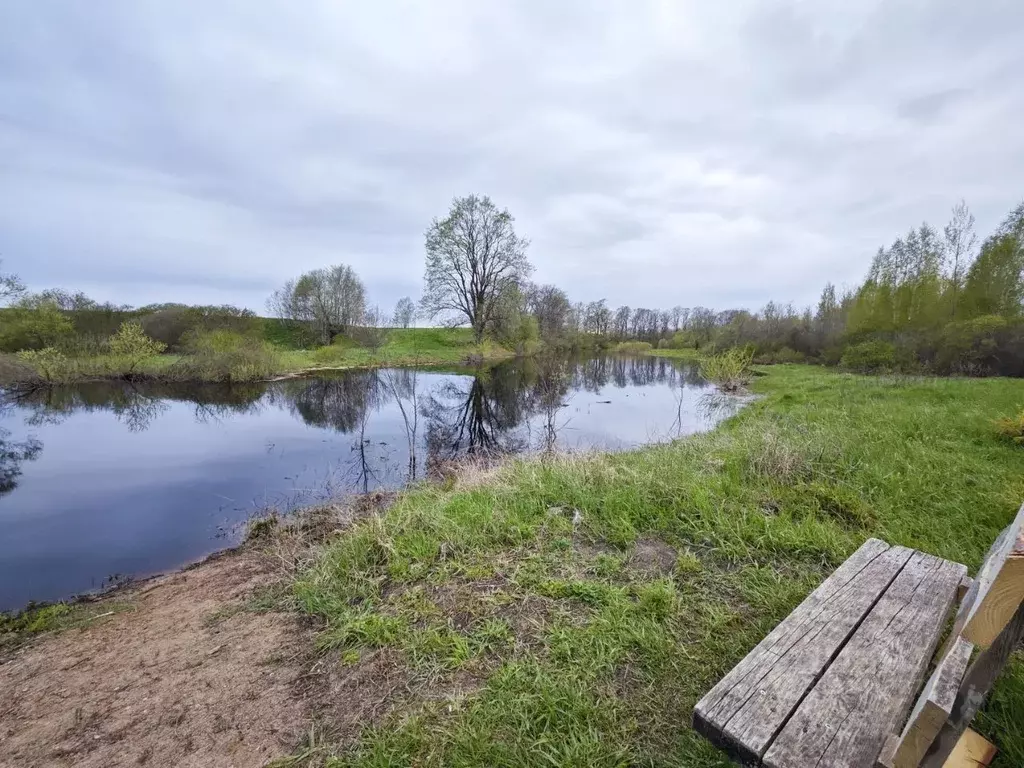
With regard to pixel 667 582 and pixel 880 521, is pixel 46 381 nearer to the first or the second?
pixel 667 582

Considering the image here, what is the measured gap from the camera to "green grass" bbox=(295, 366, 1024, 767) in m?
2.14

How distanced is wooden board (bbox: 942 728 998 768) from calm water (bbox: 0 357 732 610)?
6531 mm

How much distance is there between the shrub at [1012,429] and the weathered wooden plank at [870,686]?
20.4ft

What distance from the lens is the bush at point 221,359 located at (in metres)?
21.5

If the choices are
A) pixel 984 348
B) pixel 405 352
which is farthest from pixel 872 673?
pixel 405 352

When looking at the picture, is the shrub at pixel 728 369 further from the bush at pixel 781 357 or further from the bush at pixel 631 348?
the bush at pixel 631 348

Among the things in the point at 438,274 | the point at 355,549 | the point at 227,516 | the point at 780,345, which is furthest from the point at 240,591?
the point at 780,345

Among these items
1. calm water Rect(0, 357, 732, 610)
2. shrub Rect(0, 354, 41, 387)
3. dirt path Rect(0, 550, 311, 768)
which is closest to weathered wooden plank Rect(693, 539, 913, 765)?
dirt path Rect(0, 550, 311, 768)

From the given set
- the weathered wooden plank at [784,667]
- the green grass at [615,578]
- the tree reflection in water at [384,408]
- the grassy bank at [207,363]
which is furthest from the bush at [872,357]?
the grassy bank at [207,363]

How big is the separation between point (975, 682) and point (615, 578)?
2395 mm

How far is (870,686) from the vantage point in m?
1.66

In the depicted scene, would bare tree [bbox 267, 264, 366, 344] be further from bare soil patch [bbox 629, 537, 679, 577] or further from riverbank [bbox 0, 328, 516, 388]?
bare soil patch [bbox 629, 537, 679, 577]

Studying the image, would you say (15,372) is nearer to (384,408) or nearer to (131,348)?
(131,348)

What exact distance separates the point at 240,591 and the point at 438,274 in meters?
31.7
